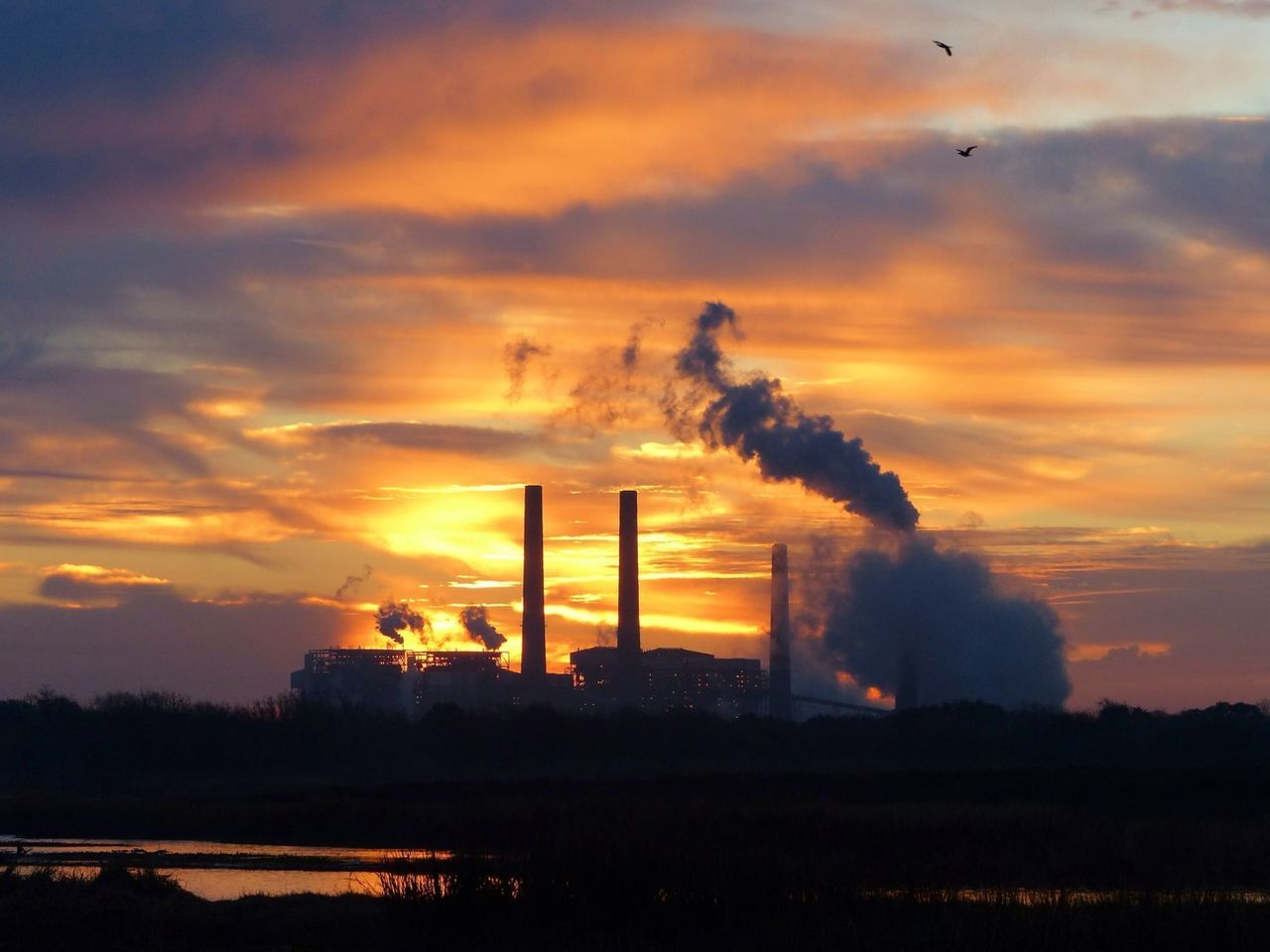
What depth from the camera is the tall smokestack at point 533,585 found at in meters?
131

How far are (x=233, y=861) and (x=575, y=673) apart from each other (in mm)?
88650

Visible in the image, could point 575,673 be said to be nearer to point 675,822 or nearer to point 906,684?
point 906,684

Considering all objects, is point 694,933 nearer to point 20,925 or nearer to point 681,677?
point 20,925

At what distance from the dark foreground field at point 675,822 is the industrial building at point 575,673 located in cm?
1761

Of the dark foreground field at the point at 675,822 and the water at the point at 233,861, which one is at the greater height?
the dark foreground field at the point at 675,822

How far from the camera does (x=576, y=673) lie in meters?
142

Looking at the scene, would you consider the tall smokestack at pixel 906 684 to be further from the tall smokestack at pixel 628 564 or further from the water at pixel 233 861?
the water at pixel 233 861

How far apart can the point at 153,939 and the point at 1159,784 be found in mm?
53020

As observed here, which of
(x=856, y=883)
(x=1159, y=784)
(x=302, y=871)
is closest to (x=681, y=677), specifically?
(x=1159, y=784)

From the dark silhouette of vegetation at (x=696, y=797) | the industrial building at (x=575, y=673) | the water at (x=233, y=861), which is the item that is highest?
the industrial building at (x=575, y=673)

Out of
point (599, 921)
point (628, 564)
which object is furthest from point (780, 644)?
→ point (599, 921)

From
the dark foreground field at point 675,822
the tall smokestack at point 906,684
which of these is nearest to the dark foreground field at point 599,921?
the dark foreground field at point 675,822

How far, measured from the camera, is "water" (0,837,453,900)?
43438mm

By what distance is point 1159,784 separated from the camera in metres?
72.1
